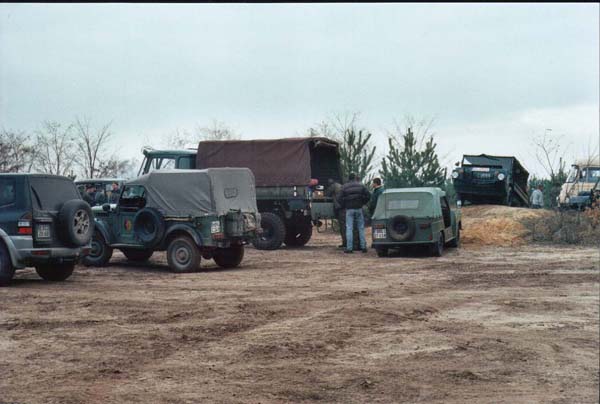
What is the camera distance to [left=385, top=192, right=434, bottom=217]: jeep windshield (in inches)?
722

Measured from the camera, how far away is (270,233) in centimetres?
2131

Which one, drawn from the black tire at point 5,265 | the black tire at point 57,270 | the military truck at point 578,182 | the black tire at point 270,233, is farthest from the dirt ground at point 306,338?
the military truck at point 578,182

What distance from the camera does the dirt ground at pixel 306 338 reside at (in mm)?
7215

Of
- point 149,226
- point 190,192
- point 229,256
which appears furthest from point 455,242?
point 149,226

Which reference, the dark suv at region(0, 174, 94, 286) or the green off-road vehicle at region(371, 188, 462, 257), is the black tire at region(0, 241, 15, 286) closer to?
the dark suv at region(0, 174, 94, 286)

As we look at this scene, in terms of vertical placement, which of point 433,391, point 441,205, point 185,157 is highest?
point 185,157

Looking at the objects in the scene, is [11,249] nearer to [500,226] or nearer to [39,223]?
[39,223]

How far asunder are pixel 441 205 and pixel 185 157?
7004mm

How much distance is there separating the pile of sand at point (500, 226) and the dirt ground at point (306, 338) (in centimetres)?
679

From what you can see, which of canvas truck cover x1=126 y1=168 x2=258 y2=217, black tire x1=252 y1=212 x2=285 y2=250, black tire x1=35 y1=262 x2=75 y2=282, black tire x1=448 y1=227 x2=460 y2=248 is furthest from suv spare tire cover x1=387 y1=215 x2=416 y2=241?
black tire x1=35 y1=262 x2=75 y2=282

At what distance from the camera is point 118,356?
8.49 metres

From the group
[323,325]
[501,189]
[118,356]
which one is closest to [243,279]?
[323,325]

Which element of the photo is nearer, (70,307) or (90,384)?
(90,384)

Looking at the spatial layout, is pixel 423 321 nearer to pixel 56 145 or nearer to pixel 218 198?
pixel 218 198
